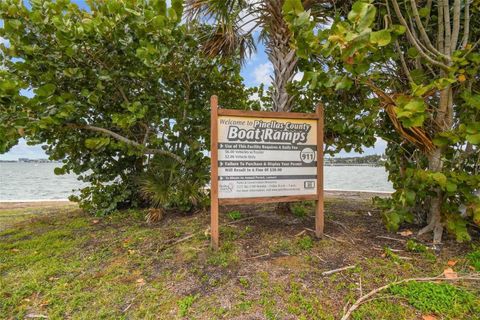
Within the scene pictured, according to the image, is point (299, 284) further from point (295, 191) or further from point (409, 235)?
point (409, 235)

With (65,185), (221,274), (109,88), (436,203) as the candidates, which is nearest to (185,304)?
(221,274)

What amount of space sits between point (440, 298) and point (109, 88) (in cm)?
455

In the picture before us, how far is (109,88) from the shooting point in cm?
427

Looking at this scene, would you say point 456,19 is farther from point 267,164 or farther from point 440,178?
point 267,164

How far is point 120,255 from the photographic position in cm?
312

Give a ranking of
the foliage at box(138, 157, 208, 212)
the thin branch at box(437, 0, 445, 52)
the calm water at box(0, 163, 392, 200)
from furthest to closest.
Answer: the calm water at box(0, 163, 392, 200) < the foliage at box(138, 157, 208, 212) < the thin branch at box(437, 0, 445, 52)

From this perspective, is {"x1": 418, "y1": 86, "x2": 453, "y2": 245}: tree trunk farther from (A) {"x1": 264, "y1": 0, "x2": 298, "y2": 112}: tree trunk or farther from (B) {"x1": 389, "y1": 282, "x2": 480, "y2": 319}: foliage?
(A) {"x1": 264, "y1": 0, "x2": 298, "y2": 112}: tree trunk

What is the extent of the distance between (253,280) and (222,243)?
2.52ft

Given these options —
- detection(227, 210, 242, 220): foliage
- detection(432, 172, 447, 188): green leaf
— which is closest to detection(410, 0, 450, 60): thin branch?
detection(432, 172, 447, 188): green leaf

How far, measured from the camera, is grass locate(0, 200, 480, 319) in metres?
2.16

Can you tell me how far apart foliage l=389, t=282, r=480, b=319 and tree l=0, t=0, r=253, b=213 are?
A: 10.0 feet

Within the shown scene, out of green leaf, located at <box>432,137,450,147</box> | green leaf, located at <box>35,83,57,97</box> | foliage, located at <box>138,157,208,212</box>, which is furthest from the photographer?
foliage, located at <box>138,157,208,212</box>

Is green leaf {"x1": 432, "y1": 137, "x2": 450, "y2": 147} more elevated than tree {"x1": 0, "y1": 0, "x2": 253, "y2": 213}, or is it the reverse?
tree {"x1": 0, "y1": 0, "x2": 253, "y2": 213}

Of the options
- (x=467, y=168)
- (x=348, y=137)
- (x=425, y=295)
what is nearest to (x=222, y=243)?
(x=425, y=295)
